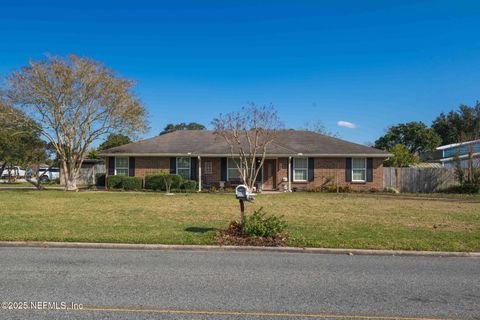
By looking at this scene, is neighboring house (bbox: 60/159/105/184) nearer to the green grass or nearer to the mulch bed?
the green grass

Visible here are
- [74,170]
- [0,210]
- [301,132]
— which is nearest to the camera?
[0,210]

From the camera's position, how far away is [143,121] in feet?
91.4

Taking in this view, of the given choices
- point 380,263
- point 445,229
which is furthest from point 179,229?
point 445,229

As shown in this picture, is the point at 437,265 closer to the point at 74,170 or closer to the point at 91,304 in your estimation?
the point at 91,304

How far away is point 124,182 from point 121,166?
6.77 feet

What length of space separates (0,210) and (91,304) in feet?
35.7

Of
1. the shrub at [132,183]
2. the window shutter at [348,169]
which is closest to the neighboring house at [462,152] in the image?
the window shutter at [348,169]

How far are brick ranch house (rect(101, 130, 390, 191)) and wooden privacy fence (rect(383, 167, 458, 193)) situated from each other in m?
1.42

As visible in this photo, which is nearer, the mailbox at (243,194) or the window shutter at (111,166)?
the mailbox at (243,194)

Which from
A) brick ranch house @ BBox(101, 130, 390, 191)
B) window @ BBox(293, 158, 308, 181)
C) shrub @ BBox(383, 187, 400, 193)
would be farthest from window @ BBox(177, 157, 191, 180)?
shrub @ BBox(383, 187, 400, 193)

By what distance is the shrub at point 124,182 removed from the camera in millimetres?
26703

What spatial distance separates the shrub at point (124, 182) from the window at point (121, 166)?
130 cm

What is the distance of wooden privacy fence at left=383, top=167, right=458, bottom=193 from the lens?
2811cm

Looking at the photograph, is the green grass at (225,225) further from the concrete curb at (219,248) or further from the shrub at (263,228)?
the shrub at (263,228)
